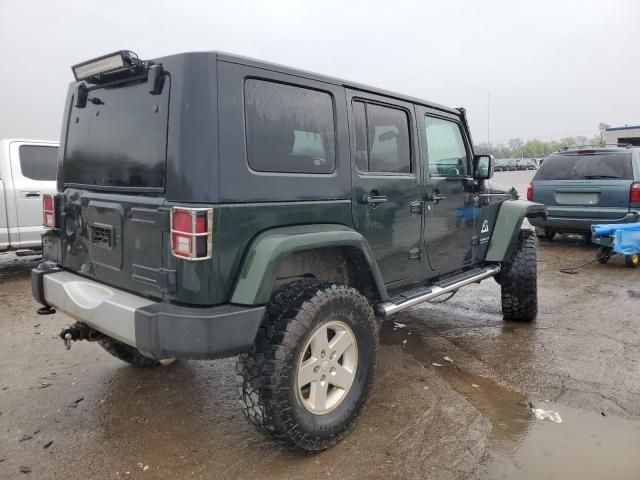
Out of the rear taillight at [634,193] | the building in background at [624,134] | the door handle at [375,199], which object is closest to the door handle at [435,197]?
the door handle at [375,199]

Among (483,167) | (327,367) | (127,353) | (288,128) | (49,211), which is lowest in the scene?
(127,353)

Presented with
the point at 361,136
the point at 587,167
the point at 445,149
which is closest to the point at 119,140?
the point at 361,136

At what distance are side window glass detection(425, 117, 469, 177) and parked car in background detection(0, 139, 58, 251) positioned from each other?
493 cm

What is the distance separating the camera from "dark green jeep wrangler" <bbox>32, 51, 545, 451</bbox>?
220 centimetres

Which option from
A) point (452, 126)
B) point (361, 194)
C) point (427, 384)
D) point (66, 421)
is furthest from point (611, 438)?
point (66, 421)

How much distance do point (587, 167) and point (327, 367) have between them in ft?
23.5

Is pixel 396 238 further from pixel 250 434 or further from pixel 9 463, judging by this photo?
pixel 9 463

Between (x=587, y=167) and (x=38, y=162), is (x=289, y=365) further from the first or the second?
(x=587, y=167)

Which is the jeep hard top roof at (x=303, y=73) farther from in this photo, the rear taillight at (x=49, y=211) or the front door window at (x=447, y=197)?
the rear taillight at (x=49, y=211)

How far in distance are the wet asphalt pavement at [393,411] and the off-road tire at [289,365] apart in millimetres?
190

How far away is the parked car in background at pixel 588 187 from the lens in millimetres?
7373

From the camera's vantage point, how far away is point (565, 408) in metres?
3.07

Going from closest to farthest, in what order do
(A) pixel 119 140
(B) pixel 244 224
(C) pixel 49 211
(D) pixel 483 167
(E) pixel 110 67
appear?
(B) pixel 244 224, (E) pixel 110 67, (A) pixel 119 140, (C) pixel 49 211, (D) pixel 483 167

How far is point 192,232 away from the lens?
2123mm
